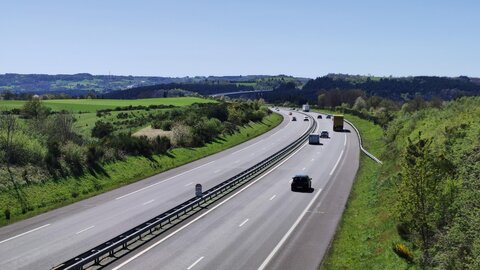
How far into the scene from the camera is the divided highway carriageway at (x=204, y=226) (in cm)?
2375

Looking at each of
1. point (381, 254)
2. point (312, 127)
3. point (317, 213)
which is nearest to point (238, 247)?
point (381, 254)

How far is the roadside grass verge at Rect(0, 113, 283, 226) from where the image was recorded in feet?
113

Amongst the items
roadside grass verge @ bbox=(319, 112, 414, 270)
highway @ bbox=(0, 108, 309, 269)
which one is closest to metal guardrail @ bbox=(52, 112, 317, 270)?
highway @ bbox=(0, 108, 309, 269)

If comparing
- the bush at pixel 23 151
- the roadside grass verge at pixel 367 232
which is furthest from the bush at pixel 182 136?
the roadside grass verge at pixel 367 232

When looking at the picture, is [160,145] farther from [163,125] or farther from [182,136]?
[163,125]

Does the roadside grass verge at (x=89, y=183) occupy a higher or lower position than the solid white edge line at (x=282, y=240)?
lower

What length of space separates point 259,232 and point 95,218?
37.7 ft

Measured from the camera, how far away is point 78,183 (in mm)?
41500

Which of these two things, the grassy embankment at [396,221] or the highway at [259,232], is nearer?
the grassy embankment at [396,221]

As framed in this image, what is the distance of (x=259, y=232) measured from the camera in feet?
94.4

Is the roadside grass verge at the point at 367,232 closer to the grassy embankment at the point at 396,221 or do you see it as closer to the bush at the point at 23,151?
the grassy embankment at the point at 396,221

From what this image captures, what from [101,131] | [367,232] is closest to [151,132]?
[101,131]

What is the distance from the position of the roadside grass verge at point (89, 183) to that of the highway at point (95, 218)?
50.2 inches

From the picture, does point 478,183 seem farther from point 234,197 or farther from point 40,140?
point 40,140
